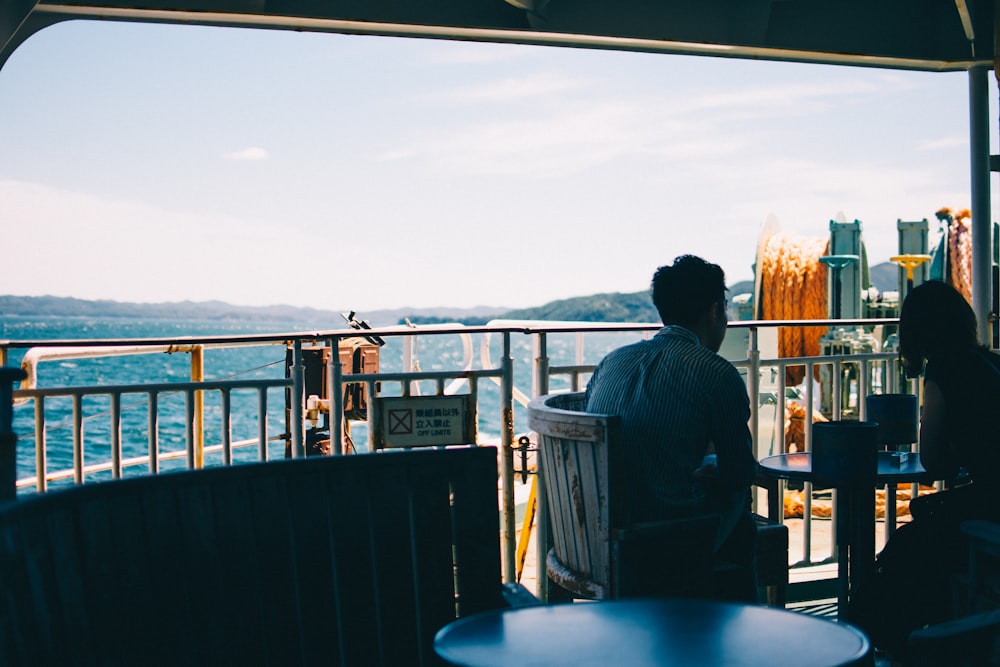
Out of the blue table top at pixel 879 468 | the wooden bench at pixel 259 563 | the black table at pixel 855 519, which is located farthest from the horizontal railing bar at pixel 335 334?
the wooden bench at pixel 259 563

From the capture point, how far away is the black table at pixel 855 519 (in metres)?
2.87

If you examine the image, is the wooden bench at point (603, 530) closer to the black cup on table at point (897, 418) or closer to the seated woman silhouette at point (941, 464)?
the seated woman silhouette at point (941, 464)

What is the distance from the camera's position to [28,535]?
1.25 metres

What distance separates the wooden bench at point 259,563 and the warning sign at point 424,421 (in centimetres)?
211

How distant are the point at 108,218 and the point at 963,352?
130 metres

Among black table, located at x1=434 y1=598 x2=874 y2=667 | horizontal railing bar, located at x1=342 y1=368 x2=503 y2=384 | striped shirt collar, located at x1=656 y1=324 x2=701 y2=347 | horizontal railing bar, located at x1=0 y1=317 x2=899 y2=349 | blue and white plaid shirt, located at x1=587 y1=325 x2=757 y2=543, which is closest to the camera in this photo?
black table, located at x1=434 y1=598 x2=874 y2=667

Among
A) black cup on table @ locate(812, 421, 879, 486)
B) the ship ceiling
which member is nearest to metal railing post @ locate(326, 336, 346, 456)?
the ship ceiling

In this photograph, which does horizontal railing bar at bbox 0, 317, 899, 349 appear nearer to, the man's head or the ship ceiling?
the man's head

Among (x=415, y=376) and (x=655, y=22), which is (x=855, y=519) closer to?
(x=415, y=376)

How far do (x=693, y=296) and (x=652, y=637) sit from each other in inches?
57.2

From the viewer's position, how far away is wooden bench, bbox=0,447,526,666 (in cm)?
132

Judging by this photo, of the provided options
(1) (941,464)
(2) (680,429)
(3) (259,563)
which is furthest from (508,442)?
(3) (259,563)

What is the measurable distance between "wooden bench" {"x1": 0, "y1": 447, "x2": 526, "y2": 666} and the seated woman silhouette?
4.92 ft

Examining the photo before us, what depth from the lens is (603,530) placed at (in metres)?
2.31
